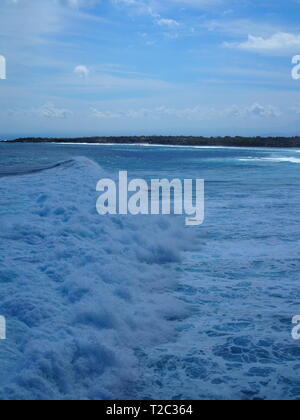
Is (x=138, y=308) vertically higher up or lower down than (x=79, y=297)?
lower down

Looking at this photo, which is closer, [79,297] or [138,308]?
[79,297]

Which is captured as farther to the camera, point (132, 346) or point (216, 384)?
point (132, 346)

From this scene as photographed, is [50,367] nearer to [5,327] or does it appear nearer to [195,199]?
[5,327]

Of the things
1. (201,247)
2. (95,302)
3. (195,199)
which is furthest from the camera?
(195,199)
